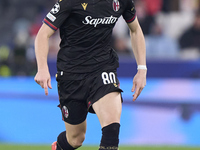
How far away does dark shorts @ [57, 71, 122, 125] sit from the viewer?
189 inches

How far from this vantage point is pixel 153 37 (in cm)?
1201

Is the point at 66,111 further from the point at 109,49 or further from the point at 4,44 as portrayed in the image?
the point at 4,44

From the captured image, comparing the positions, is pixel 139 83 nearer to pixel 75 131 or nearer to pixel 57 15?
pixel 75 131

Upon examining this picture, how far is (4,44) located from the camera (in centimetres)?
1446

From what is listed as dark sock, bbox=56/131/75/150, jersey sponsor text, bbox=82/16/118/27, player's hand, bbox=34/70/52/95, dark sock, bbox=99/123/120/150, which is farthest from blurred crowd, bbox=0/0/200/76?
player's hand, bbox=34/70/52/95

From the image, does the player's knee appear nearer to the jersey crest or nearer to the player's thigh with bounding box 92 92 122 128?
the player's thigh with bounding box 92 92 122 128

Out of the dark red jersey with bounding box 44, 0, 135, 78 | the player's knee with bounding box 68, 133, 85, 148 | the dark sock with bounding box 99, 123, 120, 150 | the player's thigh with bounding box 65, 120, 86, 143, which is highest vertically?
the dark red jersey with bounding box 44, 0, 135, 78

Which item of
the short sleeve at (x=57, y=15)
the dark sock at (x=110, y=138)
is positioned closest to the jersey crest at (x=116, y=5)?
the short sleeve at (x=57, y=15)

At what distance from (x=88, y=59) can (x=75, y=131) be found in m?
0.85

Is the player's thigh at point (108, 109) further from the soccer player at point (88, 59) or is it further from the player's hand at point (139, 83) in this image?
the player's hand at point (139, 83)

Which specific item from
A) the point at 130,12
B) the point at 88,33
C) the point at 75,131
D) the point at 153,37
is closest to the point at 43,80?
the point at 88,33

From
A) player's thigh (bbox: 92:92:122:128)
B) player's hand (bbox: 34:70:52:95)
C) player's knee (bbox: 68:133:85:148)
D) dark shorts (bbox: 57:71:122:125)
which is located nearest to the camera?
player's hand (bbox: 34:70:52:95)

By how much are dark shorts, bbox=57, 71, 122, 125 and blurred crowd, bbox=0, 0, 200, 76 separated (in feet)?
21.0

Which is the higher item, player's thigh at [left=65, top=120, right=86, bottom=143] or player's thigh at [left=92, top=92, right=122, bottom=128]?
player's thigh at [left=92, top=92, right=122, bottom=128]
